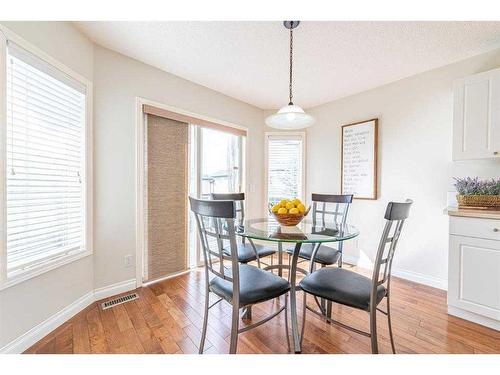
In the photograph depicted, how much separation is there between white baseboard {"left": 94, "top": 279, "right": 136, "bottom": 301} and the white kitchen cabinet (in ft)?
9.83

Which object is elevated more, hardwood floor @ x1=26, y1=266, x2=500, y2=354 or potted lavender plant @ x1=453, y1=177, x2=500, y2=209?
potted lavender plant @ x1=453, y1=177, x2=500, y2=209

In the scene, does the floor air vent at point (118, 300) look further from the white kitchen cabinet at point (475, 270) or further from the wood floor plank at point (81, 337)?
the white kitchen cabinet at point (475, 270)

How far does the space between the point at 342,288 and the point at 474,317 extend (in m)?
1.39

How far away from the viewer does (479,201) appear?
1.95m

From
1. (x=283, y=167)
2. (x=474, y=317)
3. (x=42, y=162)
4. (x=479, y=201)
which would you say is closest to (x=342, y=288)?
(x=474, y=317)

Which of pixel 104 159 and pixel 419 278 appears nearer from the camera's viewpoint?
pixel 104 159

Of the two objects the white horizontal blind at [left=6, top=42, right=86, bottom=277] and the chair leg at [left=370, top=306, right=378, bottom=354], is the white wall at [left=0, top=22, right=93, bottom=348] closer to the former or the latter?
the white horizontal blind at [left=6, top=42, right=86, bottom=277]

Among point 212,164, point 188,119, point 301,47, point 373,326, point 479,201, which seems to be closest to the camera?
point 373,326

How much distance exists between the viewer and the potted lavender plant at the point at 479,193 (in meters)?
1.91

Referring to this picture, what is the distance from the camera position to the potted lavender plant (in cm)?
191

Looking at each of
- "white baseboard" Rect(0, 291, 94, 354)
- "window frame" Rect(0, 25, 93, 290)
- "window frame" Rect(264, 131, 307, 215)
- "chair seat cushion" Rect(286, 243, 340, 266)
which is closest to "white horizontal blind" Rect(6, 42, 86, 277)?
"window frame" Rect(0, 25, 93, 290)

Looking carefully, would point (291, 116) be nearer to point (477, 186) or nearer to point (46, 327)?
point (477, 186)

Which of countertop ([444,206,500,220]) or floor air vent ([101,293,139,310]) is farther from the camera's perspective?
floor air vent ([101,293,139,310])

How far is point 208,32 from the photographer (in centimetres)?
186
